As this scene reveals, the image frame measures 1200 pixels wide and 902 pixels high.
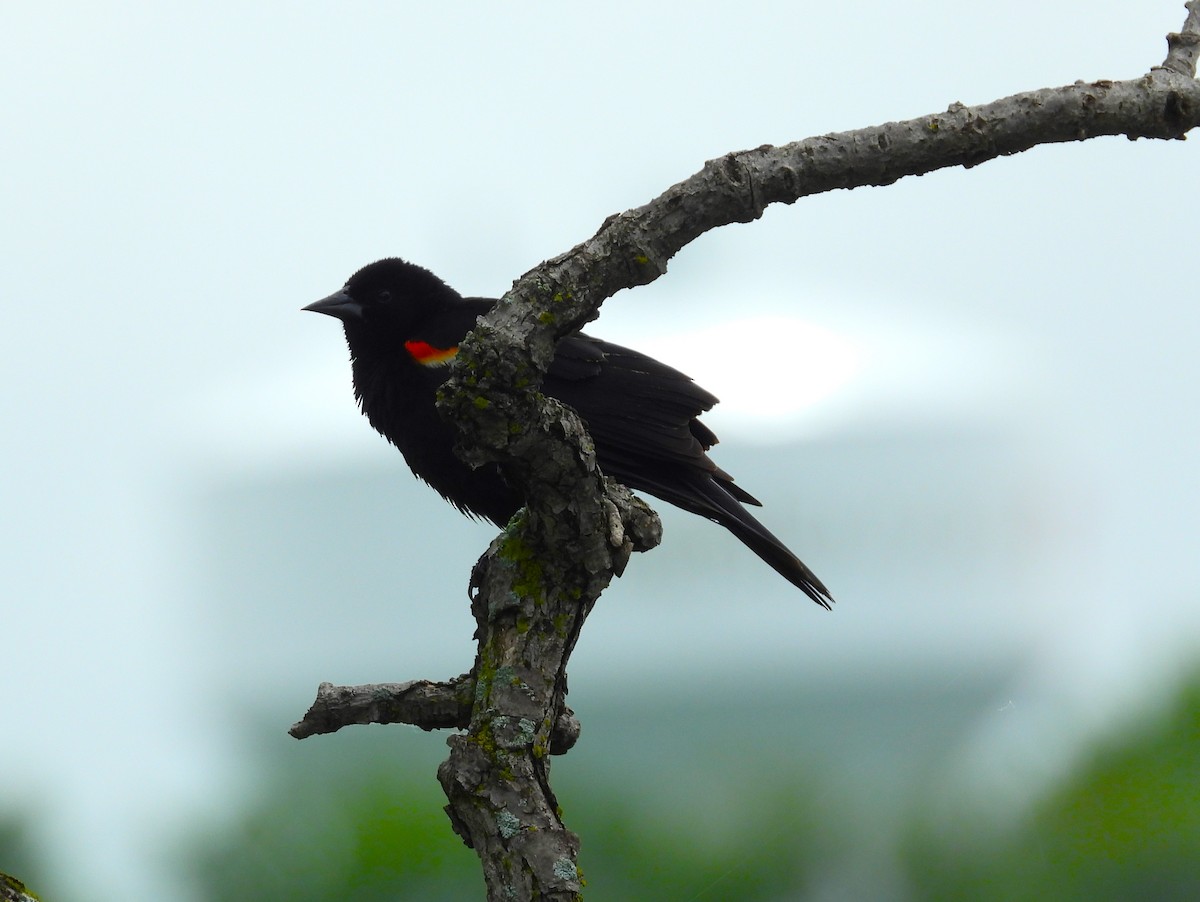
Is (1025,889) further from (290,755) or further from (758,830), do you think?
(290,755)

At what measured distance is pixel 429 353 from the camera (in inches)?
164

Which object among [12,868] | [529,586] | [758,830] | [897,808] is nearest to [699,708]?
[758,830]

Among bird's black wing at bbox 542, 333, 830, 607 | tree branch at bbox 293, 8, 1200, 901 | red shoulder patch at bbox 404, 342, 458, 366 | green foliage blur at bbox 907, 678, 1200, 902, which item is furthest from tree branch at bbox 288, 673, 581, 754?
green foliage blur at bbox 907, 678, 1200, 902

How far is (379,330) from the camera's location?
4543 mm

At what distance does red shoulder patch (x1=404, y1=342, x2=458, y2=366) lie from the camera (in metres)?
→ 4.11

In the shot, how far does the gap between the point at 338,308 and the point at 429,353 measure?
2.09ft

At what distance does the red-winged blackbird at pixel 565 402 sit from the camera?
365 centimetres

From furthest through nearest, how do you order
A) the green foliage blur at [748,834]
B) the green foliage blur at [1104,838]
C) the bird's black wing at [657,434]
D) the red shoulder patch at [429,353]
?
the green foliage blur at [1104,838] < the green foliage blur at [748,834] < the red shoulder patch at [429,353] < the bird's black wing at [657,434]

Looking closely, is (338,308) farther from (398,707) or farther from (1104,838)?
(1104,838)

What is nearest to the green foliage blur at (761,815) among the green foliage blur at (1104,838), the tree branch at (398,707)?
the green foliage blur at (1104,838)

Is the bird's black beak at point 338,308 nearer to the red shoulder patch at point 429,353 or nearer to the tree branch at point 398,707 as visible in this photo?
the red shoulder patch at point 429,353

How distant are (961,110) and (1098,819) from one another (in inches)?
787

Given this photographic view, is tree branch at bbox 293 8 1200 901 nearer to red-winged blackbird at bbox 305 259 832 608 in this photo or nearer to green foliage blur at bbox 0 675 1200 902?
red-winged blackbird at bbox 305 259 832 608

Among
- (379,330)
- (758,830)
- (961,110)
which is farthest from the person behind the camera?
(758,830)
